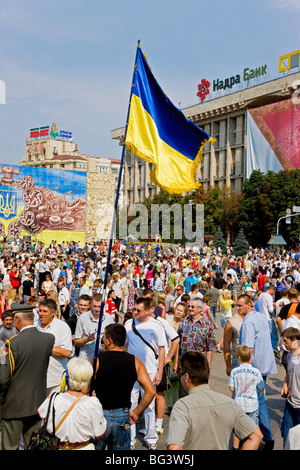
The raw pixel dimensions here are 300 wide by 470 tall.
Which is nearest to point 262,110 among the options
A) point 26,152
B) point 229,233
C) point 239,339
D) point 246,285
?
point 229,233

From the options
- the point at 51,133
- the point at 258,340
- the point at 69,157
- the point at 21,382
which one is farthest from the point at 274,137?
the point at 51,133

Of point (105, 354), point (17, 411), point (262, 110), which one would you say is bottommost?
point (17, 411)

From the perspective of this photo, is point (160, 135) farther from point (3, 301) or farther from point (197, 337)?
point (3, 301)

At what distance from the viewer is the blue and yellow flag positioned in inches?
238

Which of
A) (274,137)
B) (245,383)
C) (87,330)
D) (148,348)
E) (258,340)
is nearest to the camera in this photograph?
(245,383)

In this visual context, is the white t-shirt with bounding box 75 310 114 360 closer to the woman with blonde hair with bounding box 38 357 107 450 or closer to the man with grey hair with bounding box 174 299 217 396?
the man with grey hair with bounding box 174 299 217 396

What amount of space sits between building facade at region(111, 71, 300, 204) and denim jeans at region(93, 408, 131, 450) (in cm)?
5800

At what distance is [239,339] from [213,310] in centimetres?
755

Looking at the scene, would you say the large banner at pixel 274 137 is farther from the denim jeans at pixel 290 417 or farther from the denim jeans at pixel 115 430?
the denim jeans at pixel 115 430

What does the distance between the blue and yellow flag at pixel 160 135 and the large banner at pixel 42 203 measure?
4503cm

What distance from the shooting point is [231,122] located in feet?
→ 224

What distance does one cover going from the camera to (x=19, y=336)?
4789 millimetres

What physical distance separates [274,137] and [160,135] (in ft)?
176
